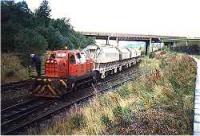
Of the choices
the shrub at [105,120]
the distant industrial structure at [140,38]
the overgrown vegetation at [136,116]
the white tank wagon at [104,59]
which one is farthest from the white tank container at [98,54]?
the distant industrial structure at [140,38]

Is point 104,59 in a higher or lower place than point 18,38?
lower

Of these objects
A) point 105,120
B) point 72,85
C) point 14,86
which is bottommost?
point 14,86

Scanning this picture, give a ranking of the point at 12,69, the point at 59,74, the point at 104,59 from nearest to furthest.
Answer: the point at 59,74 < the point at 12,69 < the point at 104,59

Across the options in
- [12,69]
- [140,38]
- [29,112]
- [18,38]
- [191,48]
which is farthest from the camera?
[140,38]

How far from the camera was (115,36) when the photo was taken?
9738 centimetres

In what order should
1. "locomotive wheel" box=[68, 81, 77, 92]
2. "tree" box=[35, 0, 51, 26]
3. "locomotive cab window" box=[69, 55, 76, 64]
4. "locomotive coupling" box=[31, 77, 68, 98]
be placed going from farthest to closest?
"tree" box=[35, 0, 51, 26]
"locomotive cab window" box=[69, 55, 76, 64]
"locomotive wheel" box=[68, 81, 77, 92]
"locomotive coupling" box=[31, 77, 68, 98]

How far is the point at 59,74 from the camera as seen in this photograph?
20.2 meters

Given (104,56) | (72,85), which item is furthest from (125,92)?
(104,56)

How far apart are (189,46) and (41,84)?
236 feet

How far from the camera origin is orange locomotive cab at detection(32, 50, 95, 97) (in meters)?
19.5

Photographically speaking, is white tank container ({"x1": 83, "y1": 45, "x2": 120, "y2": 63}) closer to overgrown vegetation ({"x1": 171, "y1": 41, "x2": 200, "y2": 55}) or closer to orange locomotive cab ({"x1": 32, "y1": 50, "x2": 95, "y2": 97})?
orange locomotive cab ({"x1": 32, "y1": 50, "x2": 95, "y2": 97})

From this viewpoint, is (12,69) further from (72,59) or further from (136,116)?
(136,116)

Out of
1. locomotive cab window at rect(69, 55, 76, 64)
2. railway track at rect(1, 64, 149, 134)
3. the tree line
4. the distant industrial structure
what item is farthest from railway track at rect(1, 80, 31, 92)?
the distant industrial structure

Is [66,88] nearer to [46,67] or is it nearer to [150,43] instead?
[46,67]
